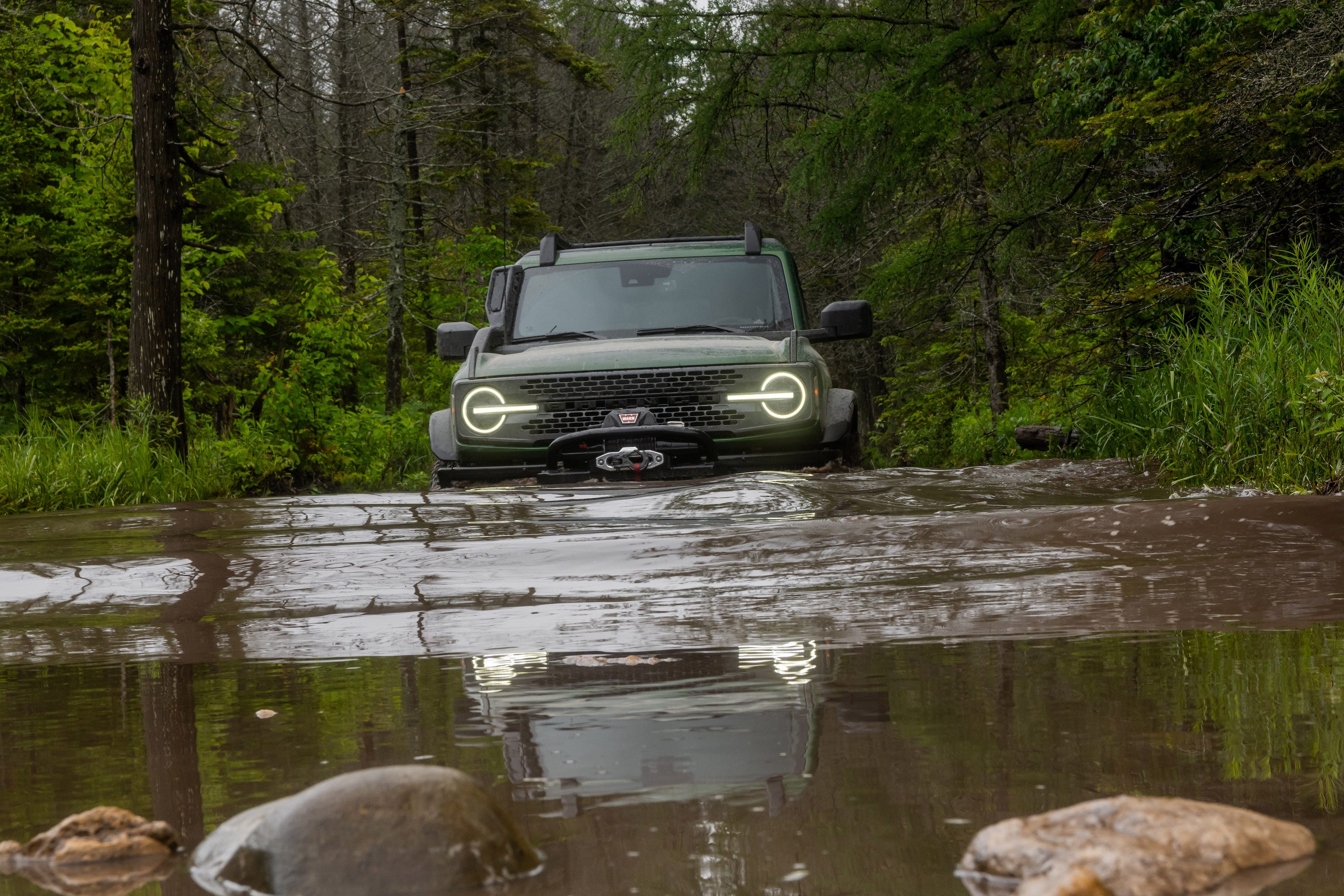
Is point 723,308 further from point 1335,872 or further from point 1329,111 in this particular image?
point 1335,872

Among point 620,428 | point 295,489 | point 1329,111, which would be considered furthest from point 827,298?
point 620,428

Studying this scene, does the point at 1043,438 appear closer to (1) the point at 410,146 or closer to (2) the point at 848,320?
(2) the point at 848,320

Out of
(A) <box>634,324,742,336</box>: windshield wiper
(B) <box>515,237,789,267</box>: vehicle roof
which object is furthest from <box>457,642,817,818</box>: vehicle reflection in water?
(B) <box>515,237,789,267</box>: vehicle roof

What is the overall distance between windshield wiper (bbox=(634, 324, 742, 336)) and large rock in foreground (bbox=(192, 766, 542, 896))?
631cm

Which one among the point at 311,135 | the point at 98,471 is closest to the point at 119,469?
the point at 98,471

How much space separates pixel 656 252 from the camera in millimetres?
8656

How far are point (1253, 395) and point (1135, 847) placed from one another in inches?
218

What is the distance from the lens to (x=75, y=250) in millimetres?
18219

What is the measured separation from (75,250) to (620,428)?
14116 mm

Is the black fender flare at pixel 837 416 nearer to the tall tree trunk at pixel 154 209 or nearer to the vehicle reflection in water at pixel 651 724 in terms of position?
the vehicle reflection in water at pixel 651 724

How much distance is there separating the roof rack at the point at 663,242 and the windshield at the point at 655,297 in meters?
0.06

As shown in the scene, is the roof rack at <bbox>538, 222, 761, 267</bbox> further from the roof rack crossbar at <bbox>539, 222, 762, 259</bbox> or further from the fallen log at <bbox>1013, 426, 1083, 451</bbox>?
the fallen log at <bbox>1013, 426, 1083, 451</bbox>

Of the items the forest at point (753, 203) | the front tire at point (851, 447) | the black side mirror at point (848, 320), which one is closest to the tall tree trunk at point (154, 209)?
the forest at point (753, 203)

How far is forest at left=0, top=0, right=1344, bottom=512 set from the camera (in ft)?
28.2
